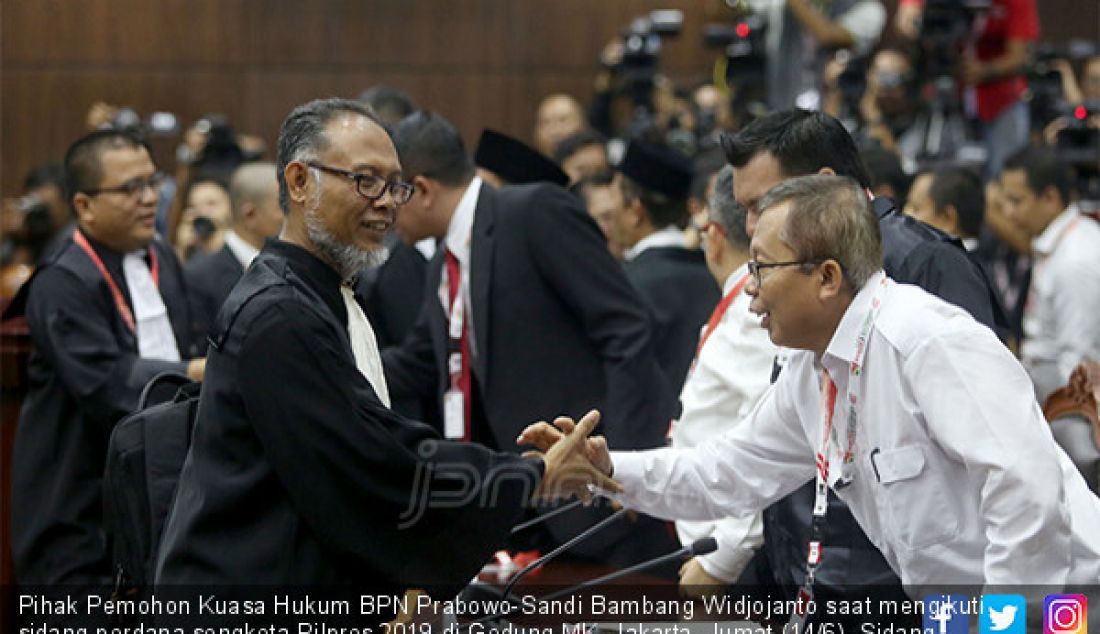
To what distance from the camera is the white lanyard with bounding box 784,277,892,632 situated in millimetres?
2549

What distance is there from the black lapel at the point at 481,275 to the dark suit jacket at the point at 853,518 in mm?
1102

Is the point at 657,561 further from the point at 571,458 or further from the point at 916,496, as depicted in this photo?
the point at 916,496

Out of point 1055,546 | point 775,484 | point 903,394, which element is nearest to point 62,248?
point 775,484

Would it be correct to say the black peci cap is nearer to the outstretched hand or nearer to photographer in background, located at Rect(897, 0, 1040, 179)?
the outstretched hand

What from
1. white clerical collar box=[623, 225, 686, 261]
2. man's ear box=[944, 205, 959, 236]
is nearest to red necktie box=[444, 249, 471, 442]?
white clerical collar box=[623, 225, 686, 261]

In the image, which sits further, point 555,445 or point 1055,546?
point 555,445

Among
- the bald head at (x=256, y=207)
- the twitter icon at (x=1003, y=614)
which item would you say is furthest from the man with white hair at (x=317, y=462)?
the bald head at (x=256, y=207)

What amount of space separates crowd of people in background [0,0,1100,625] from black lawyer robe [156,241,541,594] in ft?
1.09

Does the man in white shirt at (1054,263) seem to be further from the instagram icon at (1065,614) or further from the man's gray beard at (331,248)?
the man's gray beard at (331,248)

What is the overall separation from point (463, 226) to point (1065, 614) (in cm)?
210

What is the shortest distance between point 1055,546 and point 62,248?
2.83 metres

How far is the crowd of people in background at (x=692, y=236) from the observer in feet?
10.4

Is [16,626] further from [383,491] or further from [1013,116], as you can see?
[1013,116]

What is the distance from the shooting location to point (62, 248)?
Answer: 4215 mm
